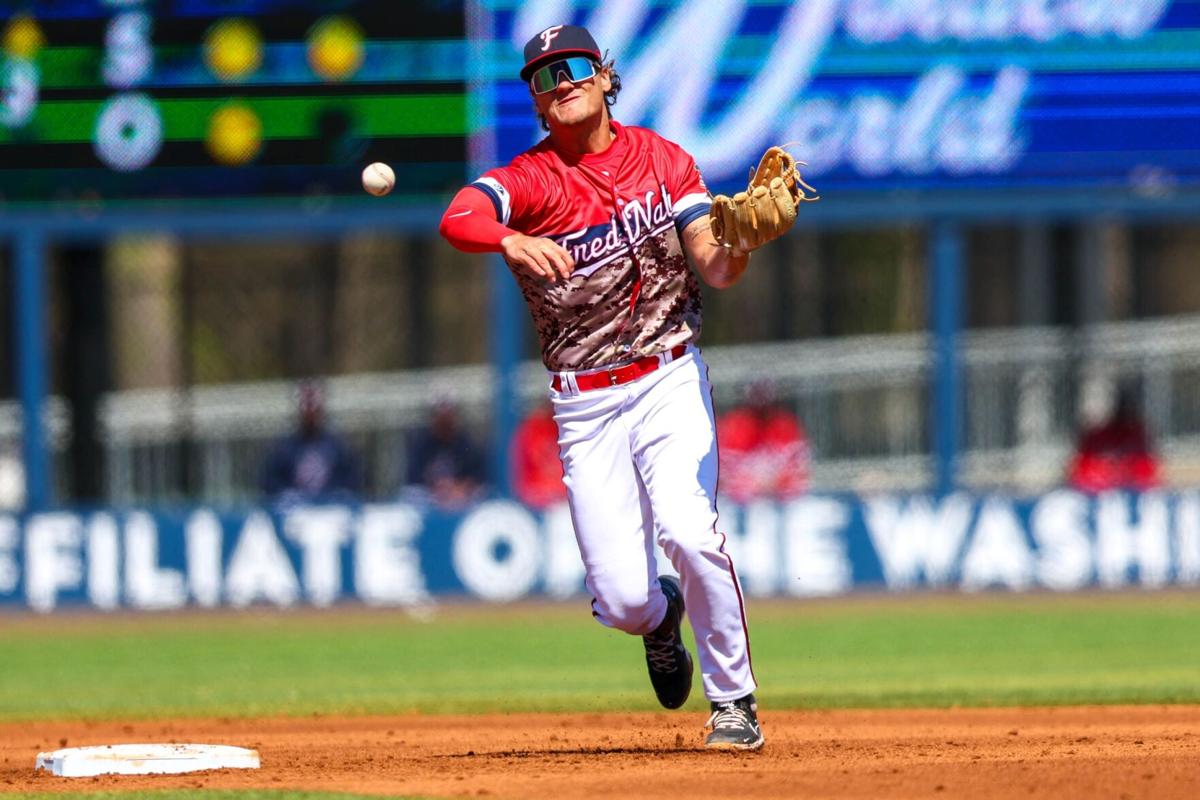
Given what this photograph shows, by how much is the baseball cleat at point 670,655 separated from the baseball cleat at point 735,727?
13.2 inches

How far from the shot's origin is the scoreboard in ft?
41.1

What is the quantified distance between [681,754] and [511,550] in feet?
A: 23.4

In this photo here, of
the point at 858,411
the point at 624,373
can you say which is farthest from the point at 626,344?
the point at 858,411

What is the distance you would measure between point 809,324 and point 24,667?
989cm

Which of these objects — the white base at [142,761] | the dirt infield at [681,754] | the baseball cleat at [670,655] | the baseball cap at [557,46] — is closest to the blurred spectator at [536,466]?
the dirt infield at [681,754]

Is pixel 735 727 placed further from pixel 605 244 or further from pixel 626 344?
pixel 605 244

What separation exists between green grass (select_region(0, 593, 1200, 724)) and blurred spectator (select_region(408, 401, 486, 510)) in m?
1.26

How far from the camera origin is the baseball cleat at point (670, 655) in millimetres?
6352

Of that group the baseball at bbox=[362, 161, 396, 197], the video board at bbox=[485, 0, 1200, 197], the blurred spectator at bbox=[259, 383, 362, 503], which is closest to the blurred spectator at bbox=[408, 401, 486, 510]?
the blurred spectator at bbox=[259, 383, 362, 503]

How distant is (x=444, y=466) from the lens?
14.3 m

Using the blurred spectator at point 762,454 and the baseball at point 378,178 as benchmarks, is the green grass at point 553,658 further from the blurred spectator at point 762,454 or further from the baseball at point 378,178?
the baseball at point 378,178

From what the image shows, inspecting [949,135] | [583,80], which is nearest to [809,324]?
[949,135]

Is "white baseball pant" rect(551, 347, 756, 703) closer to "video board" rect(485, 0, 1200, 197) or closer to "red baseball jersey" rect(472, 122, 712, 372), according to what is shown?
"red baseball jersey" rect(472, 122, 712, 372)

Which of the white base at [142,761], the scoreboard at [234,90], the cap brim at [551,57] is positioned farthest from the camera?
the scoreboard at [234,90]
